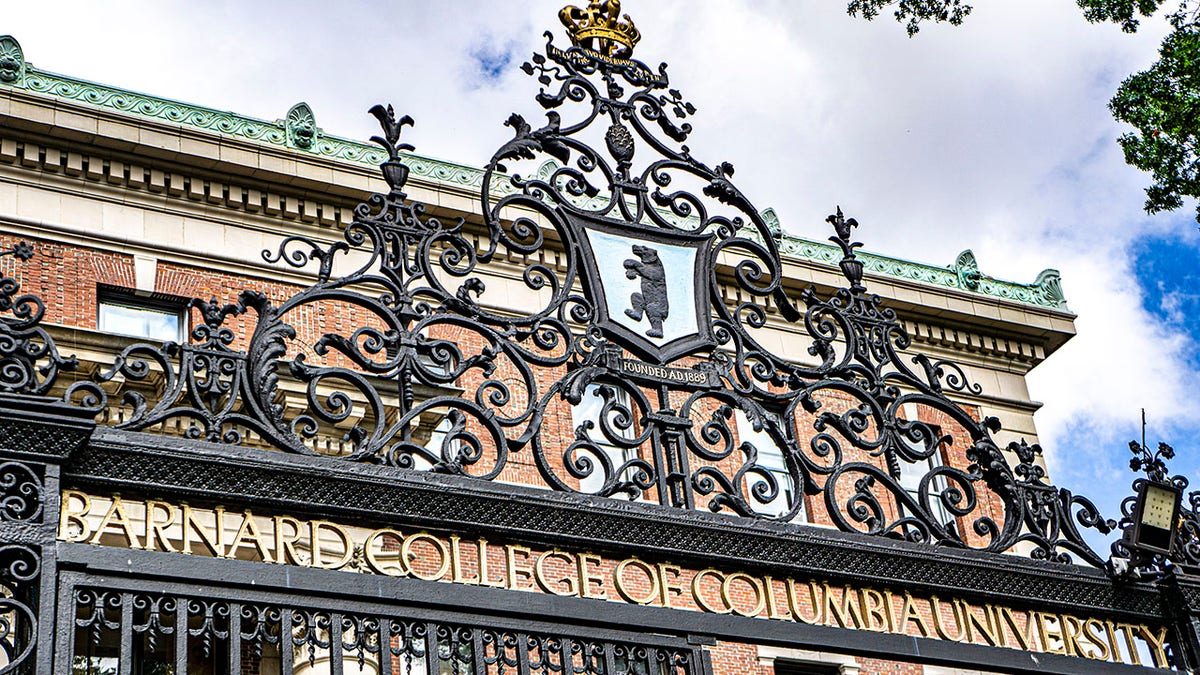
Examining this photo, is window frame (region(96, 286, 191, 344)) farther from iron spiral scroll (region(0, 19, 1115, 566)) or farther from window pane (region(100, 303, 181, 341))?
iron spiral scroll (region(0, 19, 1115, 566))

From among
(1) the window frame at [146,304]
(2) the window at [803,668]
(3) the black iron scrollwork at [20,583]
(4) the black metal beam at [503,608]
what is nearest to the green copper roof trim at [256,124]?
(1) the window frame at [146,304]

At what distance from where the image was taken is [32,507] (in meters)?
7.25

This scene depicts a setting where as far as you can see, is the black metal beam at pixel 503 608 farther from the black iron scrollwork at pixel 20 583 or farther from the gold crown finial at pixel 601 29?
the gold crown finial at pixel 601 29

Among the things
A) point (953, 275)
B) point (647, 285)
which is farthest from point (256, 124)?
point (647, 285)

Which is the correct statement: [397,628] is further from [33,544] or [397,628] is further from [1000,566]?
[1000,566]

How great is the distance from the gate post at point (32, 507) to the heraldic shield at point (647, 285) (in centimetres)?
323

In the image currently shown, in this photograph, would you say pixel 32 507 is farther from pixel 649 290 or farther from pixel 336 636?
pixel 649 290

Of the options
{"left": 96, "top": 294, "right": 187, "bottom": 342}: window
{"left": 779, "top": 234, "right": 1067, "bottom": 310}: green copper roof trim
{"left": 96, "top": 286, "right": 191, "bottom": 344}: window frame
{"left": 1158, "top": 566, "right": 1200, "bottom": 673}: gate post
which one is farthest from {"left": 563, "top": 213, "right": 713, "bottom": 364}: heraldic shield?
{"left": 779, "top": 234, "right": 1067, "bottom": 310}: green copper roof trim

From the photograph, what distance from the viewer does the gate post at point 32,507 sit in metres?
6.94

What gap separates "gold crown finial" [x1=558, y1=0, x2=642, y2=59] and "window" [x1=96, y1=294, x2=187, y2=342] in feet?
34.9

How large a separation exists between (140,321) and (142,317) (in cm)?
9

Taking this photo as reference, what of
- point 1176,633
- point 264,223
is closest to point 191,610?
point 1176,633

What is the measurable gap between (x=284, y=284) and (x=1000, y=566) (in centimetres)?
1340

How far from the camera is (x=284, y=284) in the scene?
842 inches
